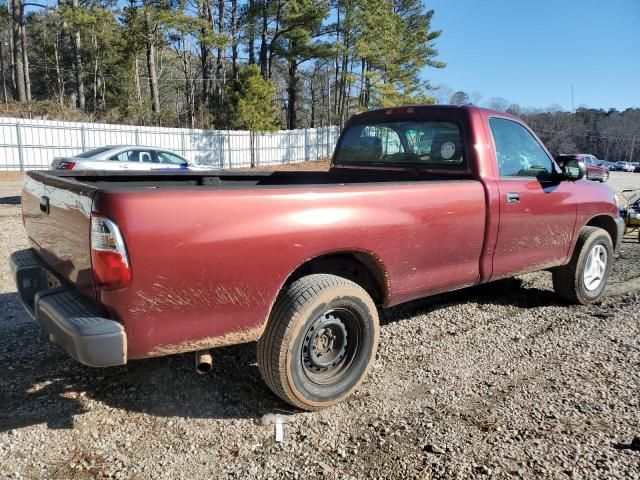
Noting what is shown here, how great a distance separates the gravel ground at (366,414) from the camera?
8.35 feet

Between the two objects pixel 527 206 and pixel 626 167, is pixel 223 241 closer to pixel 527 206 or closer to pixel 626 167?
pixel 527 206

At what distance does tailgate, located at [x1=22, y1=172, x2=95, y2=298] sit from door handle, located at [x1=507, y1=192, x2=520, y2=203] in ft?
10.1

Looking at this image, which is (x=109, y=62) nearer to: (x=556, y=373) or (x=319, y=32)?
(x=319, y=32)

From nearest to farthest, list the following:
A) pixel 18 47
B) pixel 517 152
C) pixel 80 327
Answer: pixel 80 327, pixel 517 152, pixel 18 47

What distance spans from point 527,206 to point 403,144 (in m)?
1.20

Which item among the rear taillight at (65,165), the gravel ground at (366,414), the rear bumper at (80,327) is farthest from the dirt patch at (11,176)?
the rear bumper at (80,327)

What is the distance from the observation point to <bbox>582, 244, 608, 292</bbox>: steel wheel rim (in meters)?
5.14

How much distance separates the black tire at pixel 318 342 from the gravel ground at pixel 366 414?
0.57 feet

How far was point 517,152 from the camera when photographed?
176 inches

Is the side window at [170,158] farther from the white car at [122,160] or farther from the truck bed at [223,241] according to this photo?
the truck bed at [223,241]

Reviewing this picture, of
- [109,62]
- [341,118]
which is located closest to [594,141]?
[341,118]

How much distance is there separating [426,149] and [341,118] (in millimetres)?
36561

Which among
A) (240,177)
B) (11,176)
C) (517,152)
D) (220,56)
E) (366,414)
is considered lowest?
(366,414)

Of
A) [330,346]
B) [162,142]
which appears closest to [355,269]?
[330,346]
